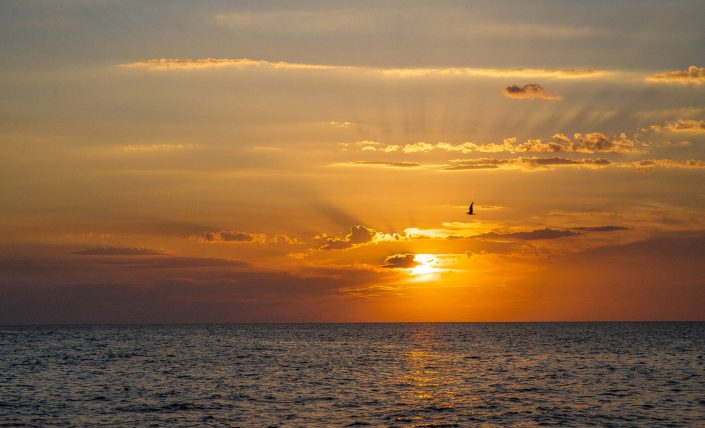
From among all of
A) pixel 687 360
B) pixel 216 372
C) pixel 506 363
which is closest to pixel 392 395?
pixel 216 372

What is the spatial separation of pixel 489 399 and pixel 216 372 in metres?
39.5

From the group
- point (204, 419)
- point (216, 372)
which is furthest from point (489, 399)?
point (216, 372)

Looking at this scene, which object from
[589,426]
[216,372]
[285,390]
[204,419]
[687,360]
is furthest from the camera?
[687,360]

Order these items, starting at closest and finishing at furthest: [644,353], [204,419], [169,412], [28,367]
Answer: [204,419] < [169,412] < [28,367] < [644,353]

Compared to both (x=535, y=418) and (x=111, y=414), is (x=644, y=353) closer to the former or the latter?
(x=535, y=418)

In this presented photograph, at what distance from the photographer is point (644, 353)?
129m

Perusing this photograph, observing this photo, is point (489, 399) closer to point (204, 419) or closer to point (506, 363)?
point (204, 419)

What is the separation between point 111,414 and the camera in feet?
186

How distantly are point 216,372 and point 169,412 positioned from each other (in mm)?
33980

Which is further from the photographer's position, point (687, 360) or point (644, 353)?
point (644, 353)

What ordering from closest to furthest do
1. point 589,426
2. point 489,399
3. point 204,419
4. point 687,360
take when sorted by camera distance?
point 589,426
point 204,419
point 489,399
point 687,360

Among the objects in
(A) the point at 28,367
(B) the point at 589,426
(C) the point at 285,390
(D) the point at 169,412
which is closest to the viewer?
(B) the point at 589,426

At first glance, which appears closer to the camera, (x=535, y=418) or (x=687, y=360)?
(x=535, y=418)

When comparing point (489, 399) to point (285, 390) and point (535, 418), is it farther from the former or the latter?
point (285, 390)
